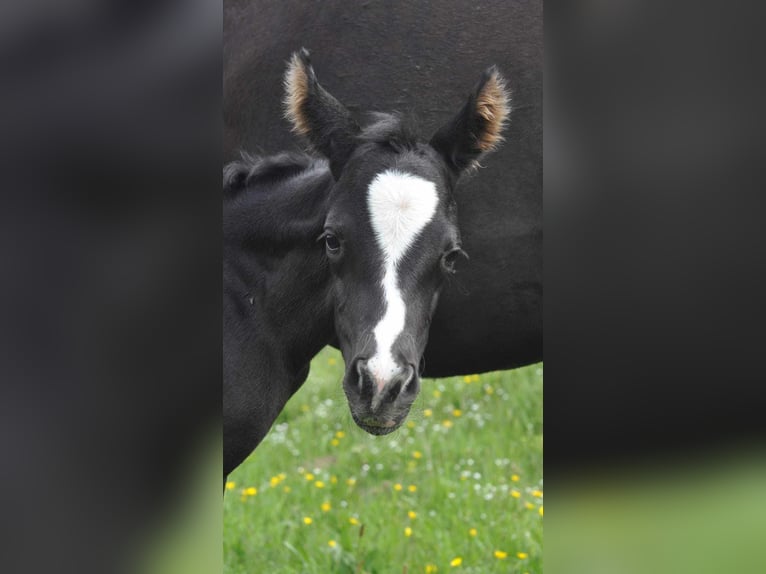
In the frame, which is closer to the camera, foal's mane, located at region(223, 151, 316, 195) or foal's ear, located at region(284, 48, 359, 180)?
foal's ear, located at region(284, 48, 359, 180)

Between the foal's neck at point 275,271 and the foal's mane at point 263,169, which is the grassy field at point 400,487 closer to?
the foal's neck at point 275,271

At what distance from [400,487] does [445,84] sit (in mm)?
1199

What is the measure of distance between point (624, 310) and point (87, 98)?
40.6 inches

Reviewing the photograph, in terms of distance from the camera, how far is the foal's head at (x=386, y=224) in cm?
169

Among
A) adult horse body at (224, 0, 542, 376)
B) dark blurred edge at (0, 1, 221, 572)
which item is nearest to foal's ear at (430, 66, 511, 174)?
adult horse body at (224, 0, 542, 376)

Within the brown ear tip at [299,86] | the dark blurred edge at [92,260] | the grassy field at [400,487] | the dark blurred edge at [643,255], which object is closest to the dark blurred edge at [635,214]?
the dark blurred edge at [643,255]

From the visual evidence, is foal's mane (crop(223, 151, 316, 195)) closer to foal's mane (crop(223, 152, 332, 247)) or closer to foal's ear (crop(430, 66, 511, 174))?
foal's mane (crop(223, 152, 332, 247))

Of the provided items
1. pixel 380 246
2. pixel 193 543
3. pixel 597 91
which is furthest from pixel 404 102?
pixel 193 543

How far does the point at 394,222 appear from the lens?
70.0 inches

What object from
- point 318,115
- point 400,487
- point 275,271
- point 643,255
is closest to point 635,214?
point 643,255

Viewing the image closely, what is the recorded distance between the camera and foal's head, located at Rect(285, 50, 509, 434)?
1694mm

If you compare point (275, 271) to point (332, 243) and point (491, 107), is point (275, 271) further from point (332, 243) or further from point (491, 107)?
point (491, 107)

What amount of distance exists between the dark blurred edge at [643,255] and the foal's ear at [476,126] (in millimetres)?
270

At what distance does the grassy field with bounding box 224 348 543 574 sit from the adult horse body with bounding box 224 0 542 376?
0.43m
